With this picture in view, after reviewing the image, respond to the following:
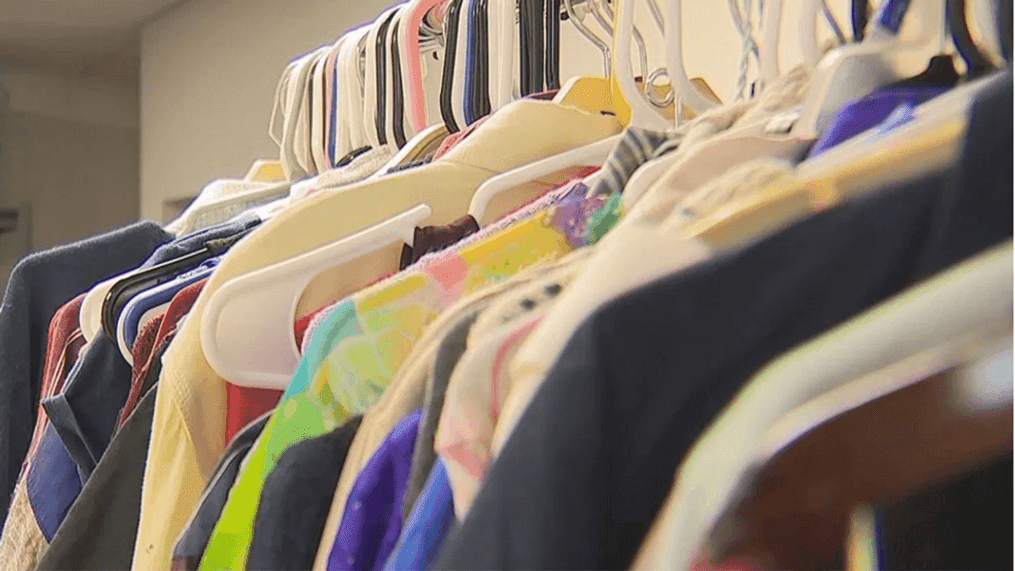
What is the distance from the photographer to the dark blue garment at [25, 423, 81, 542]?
736 millimetres

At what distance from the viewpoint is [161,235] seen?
107cm

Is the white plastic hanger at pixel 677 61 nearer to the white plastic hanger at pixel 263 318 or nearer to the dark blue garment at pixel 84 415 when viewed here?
the white plastic hanger at pixel 263 318

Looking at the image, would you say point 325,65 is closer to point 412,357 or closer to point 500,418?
point 412,357

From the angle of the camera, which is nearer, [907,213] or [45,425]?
[907,213]

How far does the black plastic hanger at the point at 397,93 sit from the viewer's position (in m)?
1.10

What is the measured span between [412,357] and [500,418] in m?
0.12

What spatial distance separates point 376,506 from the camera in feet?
1.47

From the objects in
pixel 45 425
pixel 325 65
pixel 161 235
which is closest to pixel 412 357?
pixel 45 425

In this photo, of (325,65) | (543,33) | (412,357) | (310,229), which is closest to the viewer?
(412,357)

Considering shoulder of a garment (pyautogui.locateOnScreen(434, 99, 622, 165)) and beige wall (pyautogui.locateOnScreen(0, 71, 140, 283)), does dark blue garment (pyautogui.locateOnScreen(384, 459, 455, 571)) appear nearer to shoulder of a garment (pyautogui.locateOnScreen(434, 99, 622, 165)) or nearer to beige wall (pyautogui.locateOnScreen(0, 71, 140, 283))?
shoulder of a garment (pyautogui.locateOnScreen(434, 99, 622, 165))

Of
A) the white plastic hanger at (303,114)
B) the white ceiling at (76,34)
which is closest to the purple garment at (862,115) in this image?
the white plastic hanger at (303,114)

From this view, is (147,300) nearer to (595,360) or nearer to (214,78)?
(595,360)

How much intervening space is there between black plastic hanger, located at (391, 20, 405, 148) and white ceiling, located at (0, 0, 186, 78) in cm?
242

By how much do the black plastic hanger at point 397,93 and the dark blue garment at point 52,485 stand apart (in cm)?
49
